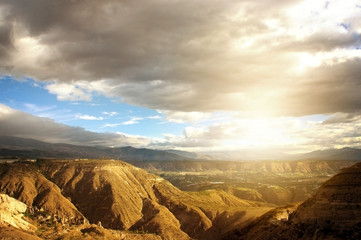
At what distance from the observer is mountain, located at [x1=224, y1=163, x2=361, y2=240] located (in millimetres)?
72062

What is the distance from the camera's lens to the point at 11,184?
172375 millimetres

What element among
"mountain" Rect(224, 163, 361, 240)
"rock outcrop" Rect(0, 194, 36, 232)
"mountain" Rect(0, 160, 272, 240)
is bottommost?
"mountain" Rect(0, 160, 272, 240)

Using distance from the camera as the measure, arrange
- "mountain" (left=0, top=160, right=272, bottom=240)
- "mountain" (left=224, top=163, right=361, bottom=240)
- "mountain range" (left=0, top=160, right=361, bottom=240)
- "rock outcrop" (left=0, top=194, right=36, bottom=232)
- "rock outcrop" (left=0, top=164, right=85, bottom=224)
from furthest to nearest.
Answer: "mountain" (left=0, top=160, right=272, bottom=240) → "rock outcrop" (left=0, top=164, right=85, bottom=224) → "rock outcrop" (left=0, top=194, right=36, bottom=232) → "mountain range" (left=0, top=160, right=361, bottom=240) → "mountain" (left=224, top=163, right=361, bottom=240)

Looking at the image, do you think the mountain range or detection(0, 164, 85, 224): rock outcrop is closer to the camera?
the mountain range

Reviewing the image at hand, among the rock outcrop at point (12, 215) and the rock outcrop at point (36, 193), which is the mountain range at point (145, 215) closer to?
the rock outcrop at point (36, 193)

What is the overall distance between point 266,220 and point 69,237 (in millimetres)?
74276

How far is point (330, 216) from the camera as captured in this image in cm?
7562

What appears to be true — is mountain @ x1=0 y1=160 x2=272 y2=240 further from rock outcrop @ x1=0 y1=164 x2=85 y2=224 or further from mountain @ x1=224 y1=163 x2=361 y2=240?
mountain @ x1=224 y1=163 x2=361 y2=240

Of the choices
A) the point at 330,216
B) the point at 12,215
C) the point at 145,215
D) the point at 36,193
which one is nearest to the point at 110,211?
the point at 145,215

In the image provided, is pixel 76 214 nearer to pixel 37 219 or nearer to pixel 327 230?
pixel 37 219

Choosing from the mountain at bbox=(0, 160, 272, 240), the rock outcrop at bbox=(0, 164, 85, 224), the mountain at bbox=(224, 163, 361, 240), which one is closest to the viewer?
the mountain at bbox=(224, 163, 361, 240)

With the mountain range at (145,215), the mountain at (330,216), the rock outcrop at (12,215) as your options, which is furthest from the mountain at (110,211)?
the mountain at (330,216)

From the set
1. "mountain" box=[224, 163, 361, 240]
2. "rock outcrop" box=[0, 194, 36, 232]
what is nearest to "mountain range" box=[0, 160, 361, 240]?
"mountain" box=[224, 163, 361, 240]

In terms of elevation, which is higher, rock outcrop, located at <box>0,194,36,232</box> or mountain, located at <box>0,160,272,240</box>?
rock outcrop, located at <box>0,194,36,232</box>
